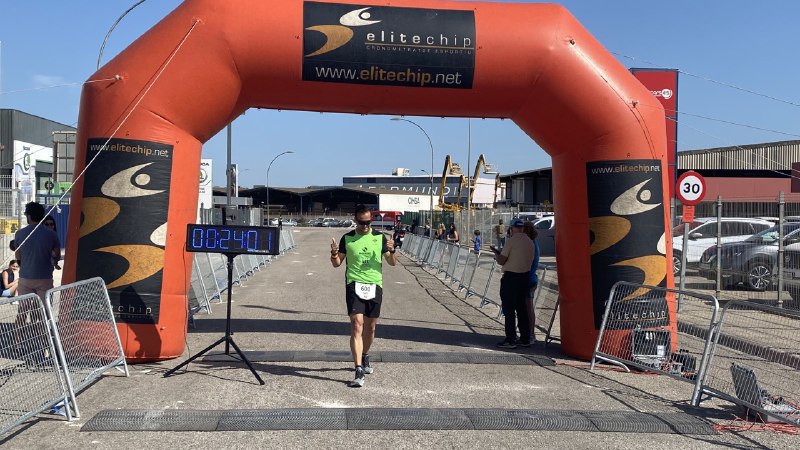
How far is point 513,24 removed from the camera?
28.6 ft

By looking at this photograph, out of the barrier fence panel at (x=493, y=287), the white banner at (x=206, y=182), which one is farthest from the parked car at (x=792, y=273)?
the white banner at (x=206, y=182)

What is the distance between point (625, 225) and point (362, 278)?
11.2 feet

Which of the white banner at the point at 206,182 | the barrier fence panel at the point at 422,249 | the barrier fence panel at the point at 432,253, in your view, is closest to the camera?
the barrier fence panel at the point at 432,253

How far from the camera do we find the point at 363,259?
7.50 meters

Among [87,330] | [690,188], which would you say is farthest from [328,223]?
[87,330]

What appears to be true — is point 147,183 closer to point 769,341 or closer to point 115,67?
point 115,67

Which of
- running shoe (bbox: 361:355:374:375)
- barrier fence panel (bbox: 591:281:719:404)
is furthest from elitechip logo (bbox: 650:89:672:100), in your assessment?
running shoe (bbox: 361:355:374:375)

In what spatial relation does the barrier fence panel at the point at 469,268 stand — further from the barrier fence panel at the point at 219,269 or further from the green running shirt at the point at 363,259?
the green running shirt at the point at 363,259

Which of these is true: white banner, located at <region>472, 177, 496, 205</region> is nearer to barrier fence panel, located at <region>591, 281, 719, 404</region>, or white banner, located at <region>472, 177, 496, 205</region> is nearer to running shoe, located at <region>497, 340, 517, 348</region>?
running shoe, located at <region>497, 340, 517, 348</region>

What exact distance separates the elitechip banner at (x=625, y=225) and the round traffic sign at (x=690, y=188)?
3711 millimetres

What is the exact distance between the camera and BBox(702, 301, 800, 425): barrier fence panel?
6164mm

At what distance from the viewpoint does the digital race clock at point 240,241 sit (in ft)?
24.1

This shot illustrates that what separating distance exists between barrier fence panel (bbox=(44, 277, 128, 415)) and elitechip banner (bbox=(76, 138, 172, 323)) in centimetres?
30

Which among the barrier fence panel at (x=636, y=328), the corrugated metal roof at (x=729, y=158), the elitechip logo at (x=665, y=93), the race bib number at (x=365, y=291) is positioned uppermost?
the corrugated metal roof at (x=729, y=158)
